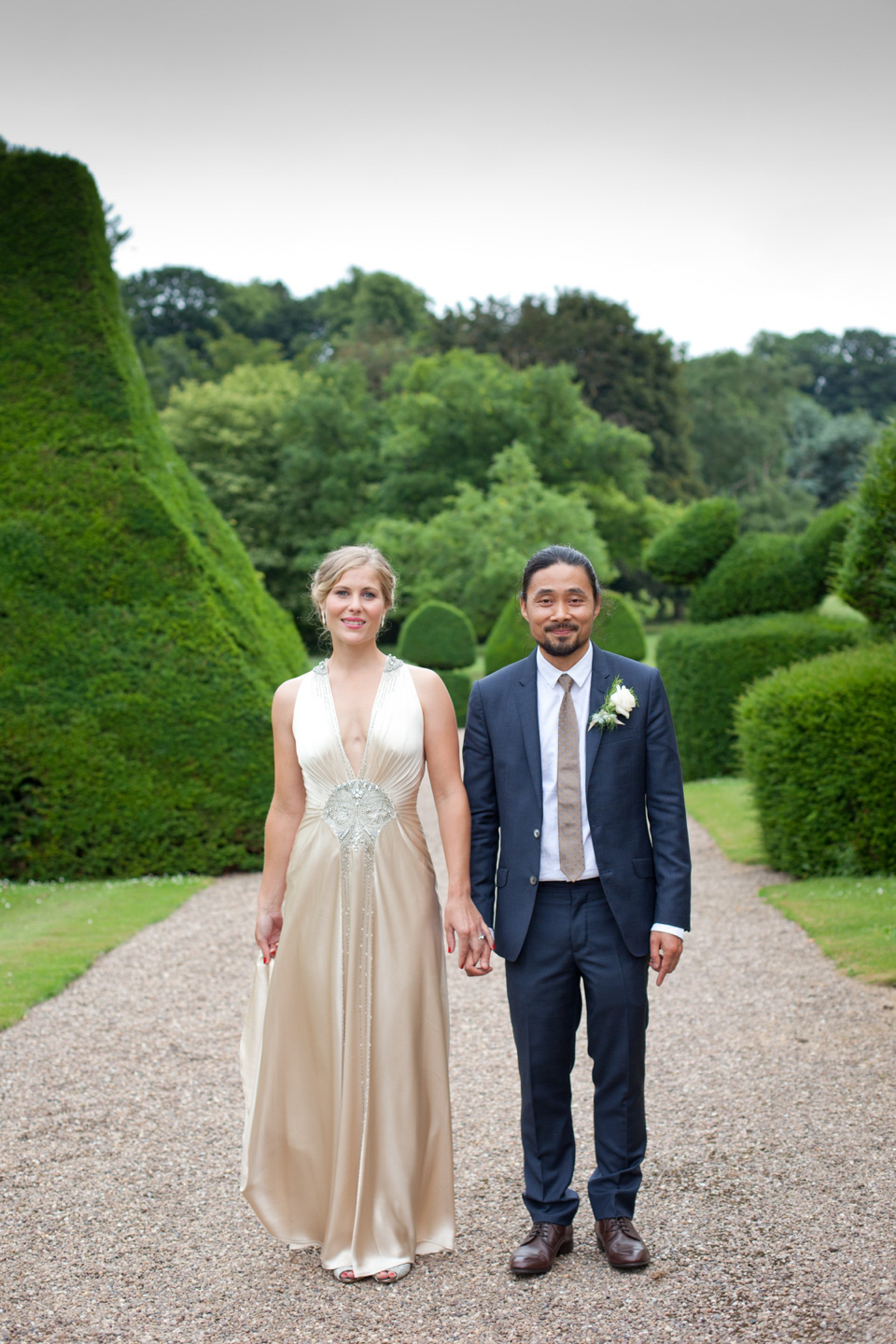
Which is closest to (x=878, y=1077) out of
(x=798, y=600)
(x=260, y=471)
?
(x=798, y=600)

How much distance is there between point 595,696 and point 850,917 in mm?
4581

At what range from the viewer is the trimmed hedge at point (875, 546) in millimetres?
9438

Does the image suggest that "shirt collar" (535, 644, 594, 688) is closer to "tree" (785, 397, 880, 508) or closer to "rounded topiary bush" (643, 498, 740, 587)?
"rounded topiary bush" (643, 498, 740, 587)

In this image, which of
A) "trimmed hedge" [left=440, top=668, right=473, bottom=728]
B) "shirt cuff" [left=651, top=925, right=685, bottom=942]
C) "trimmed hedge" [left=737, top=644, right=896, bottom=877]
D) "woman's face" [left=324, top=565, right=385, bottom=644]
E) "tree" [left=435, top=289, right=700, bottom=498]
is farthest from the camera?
"tree" [left=435, top=289, right=700, bottom=498]

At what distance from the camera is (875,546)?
9.53 meters

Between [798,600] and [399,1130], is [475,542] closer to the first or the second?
[798,600]

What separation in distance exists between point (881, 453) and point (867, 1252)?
320 inches

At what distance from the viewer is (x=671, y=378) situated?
1582 inches

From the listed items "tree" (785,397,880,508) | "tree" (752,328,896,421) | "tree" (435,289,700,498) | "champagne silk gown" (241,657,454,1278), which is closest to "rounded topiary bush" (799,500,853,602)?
"champagne silk gown" (241,657,454,1278)

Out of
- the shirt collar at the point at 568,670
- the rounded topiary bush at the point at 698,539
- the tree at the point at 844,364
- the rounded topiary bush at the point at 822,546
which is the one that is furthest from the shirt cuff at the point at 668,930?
the tree at the point at 844,364

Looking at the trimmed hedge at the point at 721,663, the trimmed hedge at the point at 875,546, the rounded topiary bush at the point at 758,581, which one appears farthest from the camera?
the rounded topiary bush at the point at 758,581

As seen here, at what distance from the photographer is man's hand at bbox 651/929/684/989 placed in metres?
2.96

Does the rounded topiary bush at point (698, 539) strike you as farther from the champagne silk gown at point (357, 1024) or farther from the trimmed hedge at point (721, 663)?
the champagne silk gown at point (357, 1024)

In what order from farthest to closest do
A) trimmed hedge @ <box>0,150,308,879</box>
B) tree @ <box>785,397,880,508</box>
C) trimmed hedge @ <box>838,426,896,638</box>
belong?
tree @ <box>785,397,880,508</box> → trimmed hedge @ <box>838,426,896,638</box> → trimmed hedge @ <box>0,150,308,879</box>
